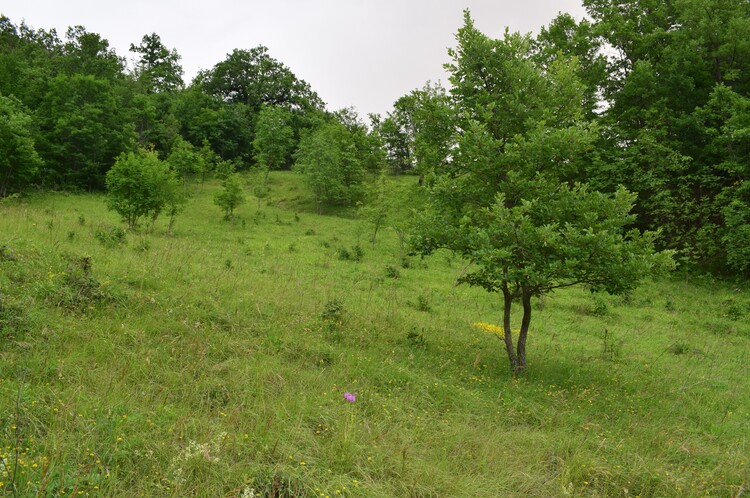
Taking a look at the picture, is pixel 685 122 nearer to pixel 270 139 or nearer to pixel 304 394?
pixel 304 394

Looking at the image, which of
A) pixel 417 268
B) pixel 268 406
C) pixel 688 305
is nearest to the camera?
pixel 268 406

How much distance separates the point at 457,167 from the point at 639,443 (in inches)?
218

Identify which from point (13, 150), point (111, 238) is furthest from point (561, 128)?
point (13, 150)

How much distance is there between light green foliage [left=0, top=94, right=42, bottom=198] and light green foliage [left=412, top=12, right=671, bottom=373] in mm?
28959

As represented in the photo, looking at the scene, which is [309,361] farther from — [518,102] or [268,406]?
[518,102]

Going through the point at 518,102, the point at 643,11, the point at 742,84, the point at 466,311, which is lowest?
the point at 466,311

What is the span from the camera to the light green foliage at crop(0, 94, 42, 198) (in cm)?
2544

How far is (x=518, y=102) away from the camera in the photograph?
8133 millimetres

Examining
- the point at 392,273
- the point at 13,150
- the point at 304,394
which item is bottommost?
the point at 392,273

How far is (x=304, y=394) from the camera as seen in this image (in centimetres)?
491

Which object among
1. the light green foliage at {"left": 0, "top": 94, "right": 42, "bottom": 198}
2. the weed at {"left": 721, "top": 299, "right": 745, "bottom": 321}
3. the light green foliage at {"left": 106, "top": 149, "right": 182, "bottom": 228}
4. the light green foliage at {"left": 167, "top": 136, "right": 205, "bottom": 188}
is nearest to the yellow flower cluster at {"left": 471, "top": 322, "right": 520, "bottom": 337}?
the weed at {"left": 721, "top": 299, "right": 745, "bottom": 321}

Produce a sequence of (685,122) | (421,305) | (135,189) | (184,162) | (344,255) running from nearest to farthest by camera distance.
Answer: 1. (421,305)
2. (344,255)
3. (135,189)
4. (685,122)
5. (184,162)

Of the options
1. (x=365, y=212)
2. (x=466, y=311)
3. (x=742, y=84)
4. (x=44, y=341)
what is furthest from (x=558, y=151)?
(x=742, y=84)

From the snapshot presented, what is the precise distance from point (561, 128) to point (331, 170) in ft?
97.1
